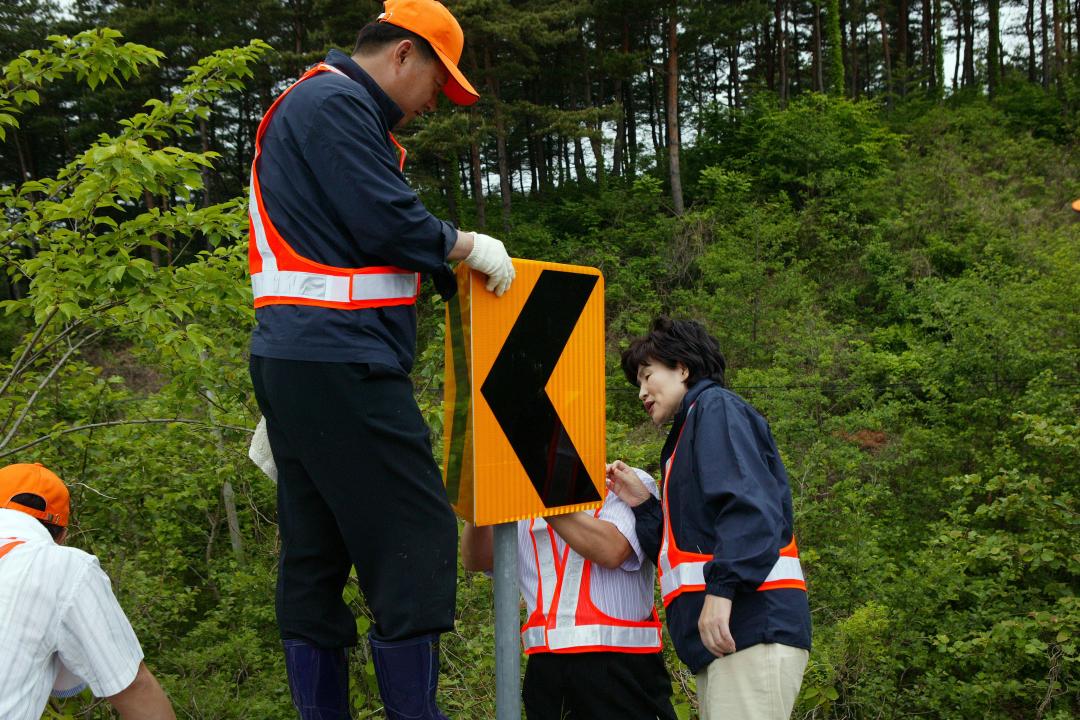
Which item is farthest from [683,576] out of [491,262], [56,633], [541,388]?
[56,633]

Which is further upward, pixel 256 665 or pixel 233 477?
pixel 233 477

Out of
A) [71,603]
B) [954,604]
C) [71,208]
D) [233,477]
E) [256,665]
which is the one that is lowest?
[954,604]

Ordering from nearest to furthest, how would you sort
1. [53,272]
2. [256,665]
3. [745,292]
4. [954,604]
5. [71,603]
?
[71,603] → [53,272] → [256,665] → [954,604] → [745,292]

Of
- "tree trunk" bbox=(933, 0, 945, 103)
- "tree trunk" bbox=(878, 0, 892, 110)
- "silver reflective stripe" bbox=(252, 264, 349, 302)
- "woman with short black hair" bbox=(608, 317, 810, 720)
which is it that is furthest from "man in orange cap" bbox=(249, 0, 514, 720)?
"tree trunk" bbox=(933, 0, 945, 103)

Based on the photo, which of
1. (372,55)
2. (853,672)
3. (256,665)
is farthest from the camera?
(256,665)

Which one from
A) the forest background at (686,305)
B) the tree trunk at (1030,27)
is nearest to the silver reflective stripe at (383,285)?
the forest background at (686,305)

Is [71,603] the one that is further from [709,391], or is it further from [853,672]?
[853,672]

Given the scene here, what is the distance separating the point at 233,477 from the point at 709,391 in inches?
163

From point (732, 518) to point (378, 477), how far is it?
3.18 ft

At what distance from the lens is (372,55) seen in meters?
2.13

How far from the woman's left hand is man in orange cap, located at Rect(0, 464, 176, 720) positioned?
1.48 meters

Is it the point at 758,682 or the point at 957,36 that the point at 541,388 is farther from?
the point at 957,36

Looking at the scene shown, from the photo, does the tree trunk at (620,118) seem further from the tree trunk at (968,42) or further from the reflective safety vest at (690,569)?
the reflective safety vest at (690,569)

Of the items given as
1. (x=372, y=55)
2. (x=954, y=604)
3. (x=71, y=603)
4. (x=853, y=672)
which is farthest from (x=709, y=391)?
(x=954, y=604)
